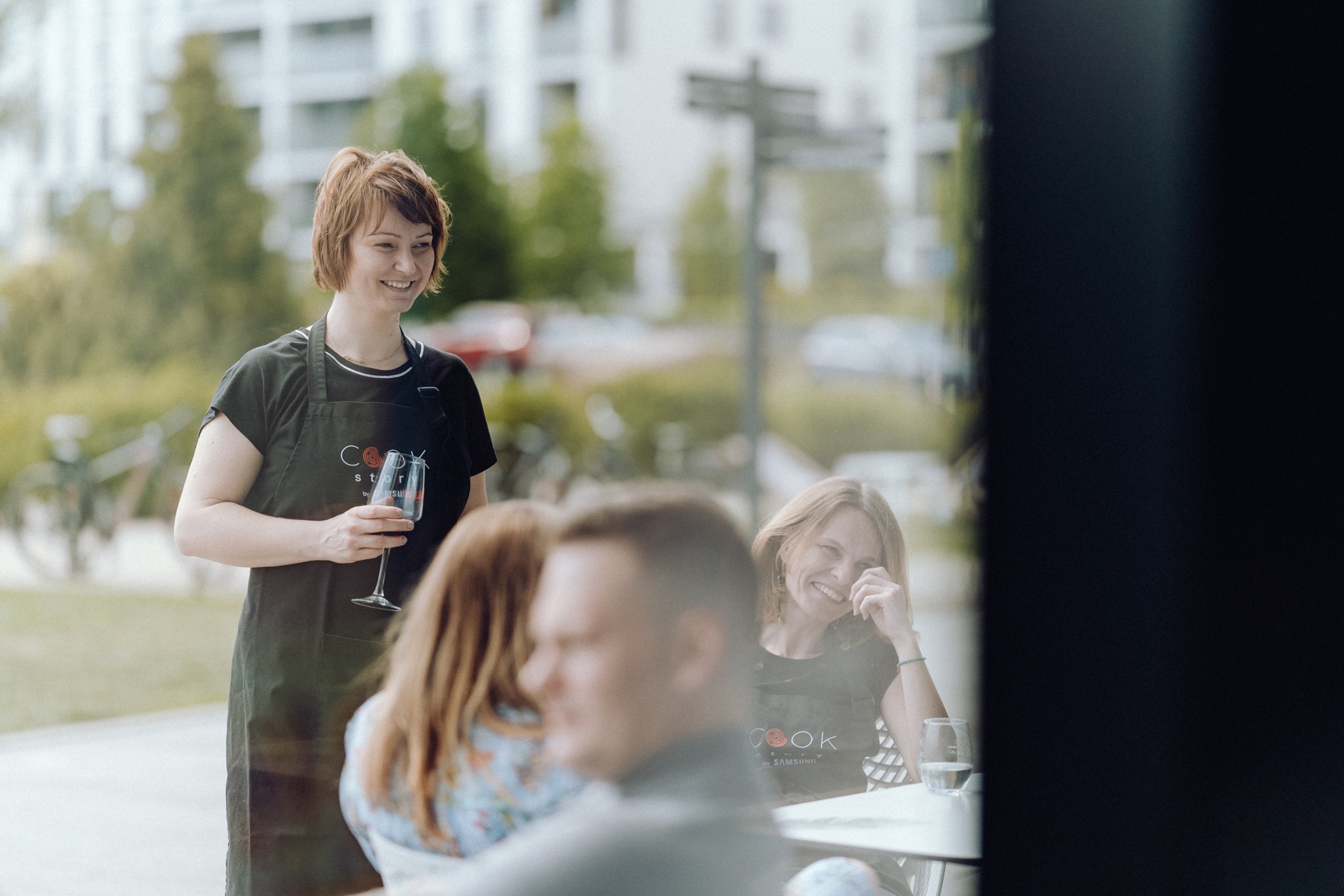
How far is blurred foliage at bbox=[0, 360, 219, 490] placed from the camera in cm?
832

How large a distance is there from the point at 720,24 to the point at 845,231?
90.3 inches

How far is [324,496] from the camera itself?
1.71 meters

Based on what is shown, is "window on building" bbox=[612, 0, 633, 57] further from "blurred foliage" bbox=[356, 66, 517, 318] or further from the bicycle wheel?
the bicycle wheel

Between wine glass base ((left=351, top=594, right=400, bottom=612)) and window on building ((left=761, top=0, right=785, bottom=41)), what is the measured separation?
4772 mm

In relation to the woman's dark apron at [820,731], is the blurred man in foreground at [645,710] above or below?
above

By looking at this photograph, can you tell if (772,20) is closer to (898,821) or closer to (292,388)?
(292,388)

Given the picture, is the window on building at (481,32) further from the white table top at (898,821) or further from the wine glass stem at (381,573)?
the white table top at (898,821)

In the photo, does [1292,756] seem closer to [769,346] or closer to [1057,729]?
[1057,729]

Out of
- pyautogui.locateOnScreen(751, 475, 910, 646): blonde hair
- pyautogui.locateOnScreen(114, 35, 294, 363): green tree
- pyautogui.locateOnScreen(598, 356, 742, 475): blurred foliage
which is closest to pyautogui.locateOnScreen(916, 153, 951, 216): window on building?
pyautogui.locateOnScreen(751, 475, 910, 646): blonde hair

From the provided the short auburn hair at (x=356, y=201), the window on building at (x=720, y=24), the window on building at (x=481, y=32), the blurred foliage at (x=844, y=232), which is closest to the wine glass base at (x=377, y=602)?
the short auburn hair at (x=356, y=201)

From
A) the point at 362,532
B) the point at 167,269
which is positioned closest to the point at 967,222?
the point at 362,532

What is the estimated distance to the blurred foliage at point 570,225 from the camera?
13375mm

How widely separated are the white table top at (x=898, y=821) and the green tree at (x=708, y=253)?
446 inches

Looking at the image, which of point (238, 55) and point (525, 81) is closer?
point (238, 55)
